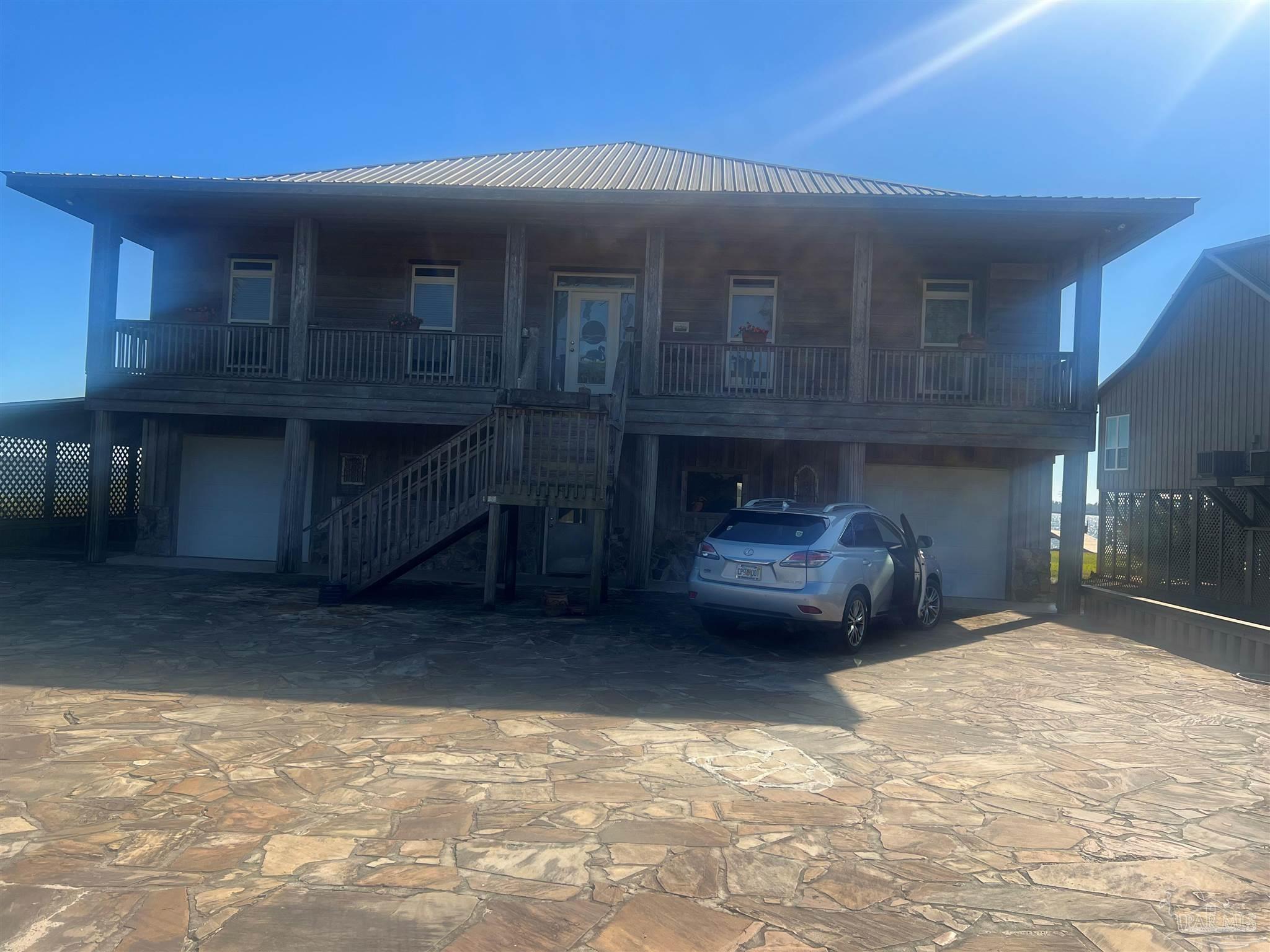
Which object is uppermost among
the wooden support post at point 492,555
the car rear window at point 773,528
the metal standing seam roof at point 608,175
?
the metal standing seam roof at point 608,175

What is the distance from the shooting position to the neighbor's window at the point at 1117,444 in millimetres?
24828

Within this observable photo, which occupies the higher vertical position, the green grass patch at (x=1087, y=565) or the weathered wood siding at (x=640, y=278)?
the weathered wood siding at (x=640, y=278)

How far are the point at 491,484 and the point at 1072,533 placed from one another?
8525 millimetres

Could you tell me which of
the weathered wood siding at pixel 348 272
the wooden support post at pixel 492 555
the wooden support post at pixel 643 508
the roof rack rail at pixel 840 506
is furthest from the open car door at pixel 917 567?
the weathered wood siding at pixel 348 272

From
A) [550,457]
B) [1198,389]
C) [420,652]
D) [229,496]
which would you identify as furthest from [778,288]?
[1198,389]

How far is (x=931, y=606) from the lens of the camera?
448 inches

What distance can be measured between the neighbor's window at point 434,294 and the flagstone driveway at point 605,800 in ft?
26.4

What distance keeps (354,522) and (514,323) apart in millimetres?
4138

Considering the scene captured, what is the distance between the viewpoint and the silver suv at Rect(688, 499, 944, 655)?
8922 mm

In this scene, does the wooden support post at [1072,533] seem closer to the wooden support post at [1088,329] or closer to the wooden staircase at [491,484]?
the wooden support post at [1088,329]

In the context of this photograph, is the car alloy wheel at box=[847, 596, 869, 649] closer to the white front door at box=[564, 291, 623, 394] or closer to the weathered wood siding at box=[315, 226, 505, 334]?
the white front door at box=[564, 291, 623, 394]

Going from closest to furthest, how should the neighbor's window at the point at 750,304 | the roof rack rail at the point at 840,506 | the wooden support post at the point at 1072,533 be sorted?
1. the roof rack rail at the point at 840,506
2. the wooden support post at the point at 1072,533
3. the neighbor's window at the point at 750,304

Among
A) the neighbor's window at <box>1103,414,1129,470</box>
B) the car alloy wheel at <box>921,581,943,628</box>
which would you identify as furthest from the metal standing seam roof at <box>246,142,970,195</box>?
the neighbor's window at <box>1103,414,1129,470</box>

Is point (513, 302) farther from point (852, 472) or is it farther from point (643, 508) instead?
point (852, 472)
